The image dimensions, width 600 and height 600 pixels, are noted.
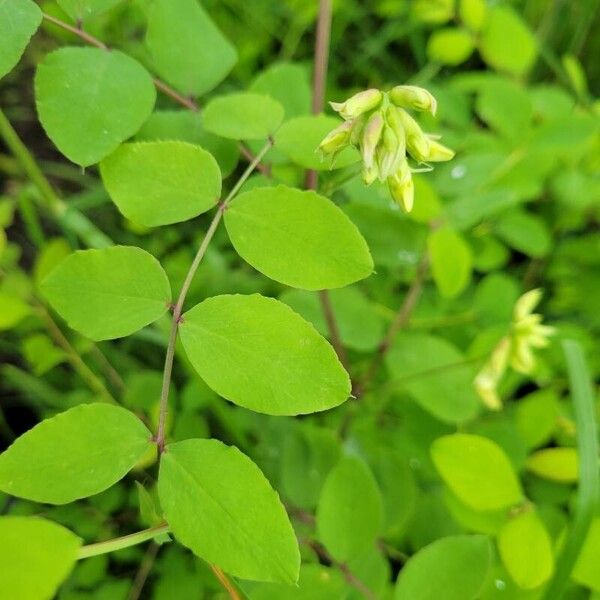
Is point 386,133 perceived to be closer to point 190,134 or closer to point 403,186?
point 403,186

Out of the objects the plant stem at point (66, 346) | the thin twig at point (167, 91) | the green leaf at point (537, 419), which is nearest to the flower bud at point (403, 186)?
the thin twig at point (167, 91)

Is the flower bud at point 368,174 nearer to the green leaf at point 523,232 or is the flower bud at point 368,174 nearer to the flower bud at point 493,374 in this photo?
the flower bud at point 493,374

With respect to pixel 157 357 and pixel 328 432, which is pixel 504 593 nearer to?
pixel 328 432

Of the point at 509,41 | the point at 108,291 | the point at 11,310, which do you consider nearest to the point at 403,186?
the point at 108,291

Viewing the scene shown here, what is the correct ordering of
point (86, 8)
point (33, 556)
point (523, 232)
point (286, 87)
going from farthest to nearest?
point (523, 232) < point (286, 87) < point (86, 8) < point (33, 556)

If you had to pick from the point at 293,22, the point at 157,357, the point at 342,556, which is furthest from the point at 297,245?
the point at 293,22

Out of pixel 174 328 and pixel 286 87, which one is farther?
pixel 286 87
